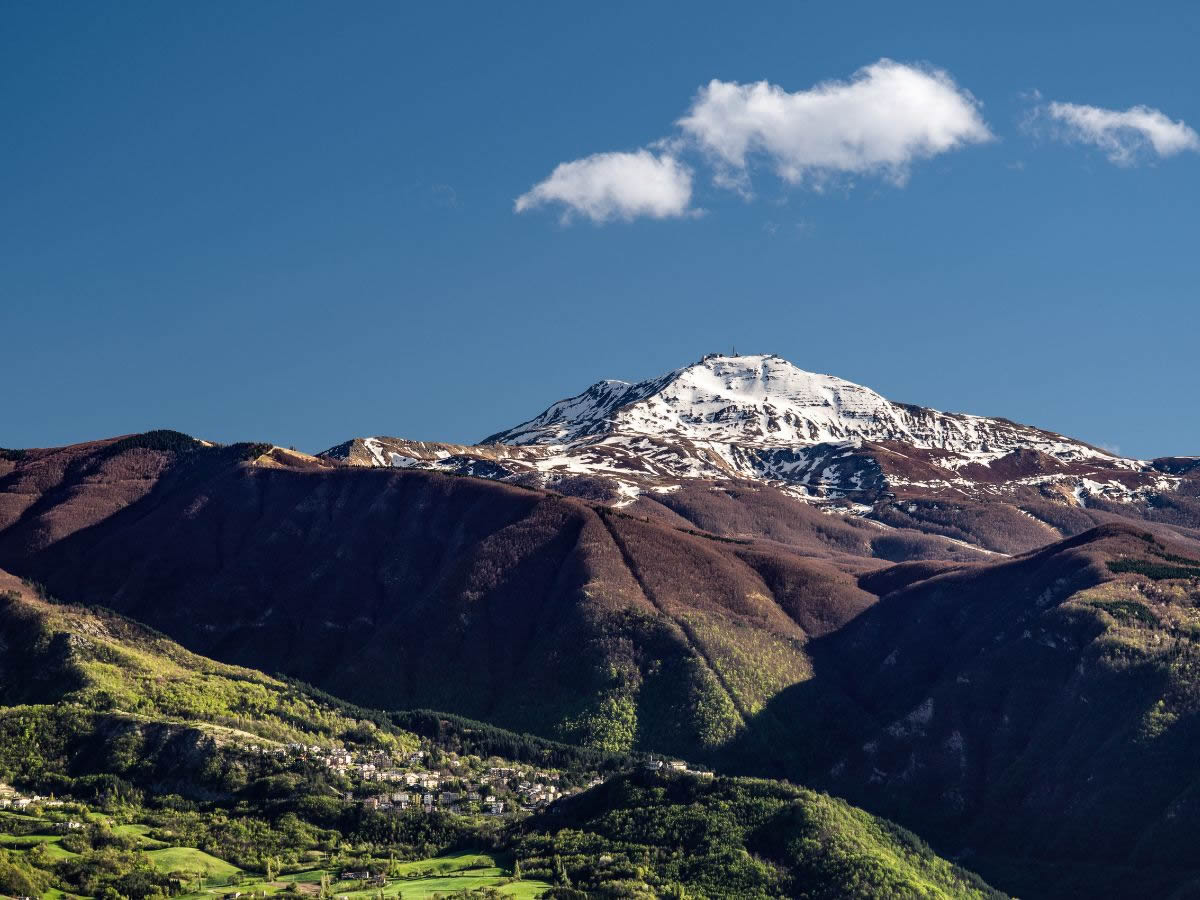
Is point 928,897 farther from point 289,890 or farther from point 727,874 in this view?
point 289,890

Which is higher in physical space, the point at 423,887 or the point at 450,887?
the point at 450,887

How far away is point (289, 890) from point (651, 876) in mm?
42856

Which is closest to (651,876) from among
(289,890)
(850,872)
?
(850,872)

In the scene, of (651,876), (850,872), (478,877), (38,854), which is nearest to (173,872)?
(38,854)

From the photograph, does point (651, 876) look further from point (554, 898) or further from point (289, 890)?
point (289, 890)

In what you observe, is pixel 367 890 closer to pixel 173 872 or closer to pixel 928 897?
pixel 173 872

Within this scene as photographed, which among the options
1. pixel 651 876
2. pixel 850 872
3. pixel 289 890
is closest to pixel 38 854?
pixel 289 890

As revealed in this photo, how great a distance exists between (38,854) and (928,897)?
352 feet

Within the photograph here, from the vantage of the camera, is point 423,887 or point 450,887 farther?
point 423,887

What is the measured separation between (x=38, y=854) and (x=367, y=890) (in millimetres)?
41080

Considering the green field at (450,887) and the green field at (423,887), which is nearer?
the green field at (450,887)

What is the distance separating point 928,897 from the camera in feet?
651

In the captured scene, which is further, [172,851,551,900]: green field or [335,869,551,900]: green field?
[172,851,551,900]: green field

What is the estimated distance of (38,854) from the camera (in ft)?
653
